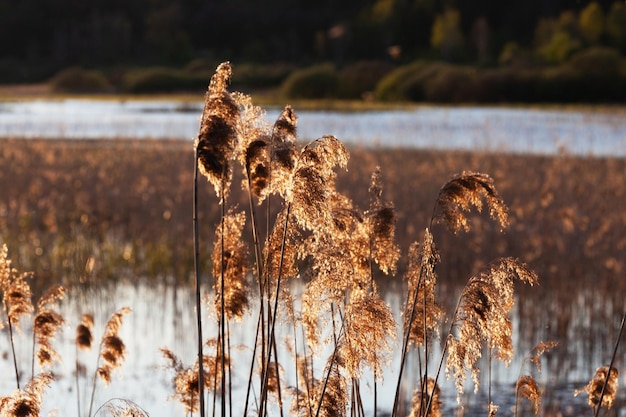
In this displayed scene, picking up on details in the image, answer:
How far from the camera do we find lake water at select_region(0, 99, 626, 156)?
2566 cm

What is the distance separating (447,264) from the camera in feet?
34.3

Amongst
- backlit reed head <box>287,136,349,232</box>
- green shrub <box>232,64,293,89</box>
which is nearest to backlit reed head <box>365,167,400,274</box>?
backlit reed head <box>287,136,349,232</box>

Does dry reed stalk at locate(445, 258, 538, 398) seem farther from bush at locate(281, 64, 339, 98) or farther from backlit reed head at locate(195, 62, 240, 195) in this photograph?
bush at locate(281, 64, 339, 98)

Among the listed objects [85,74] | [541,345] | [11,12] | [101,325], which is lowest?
[101,325]

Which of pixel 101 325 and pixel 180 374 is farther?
pixel 101 325

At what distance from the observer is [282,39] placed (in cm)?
8988

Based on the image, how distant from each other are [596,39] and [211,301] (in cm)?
7194

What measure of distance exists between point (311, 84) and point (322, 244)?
50727mm

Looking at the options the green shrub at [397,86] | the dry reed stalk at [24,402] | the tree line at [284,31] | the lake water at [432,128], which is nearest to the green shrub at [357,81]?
the green shrub at [397,86]

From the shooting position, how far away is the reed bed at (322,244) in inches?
135

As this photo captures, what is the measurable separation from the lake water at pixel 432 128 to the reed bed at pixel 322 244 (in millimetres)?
3960

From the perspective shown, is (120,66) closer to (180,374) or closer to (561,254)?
(561,254)

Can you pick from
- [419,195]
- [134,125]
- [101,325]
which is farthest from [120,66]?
[101,325]

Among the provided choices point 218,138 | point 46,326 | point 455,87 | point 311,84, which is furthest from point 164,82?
point 218,138
